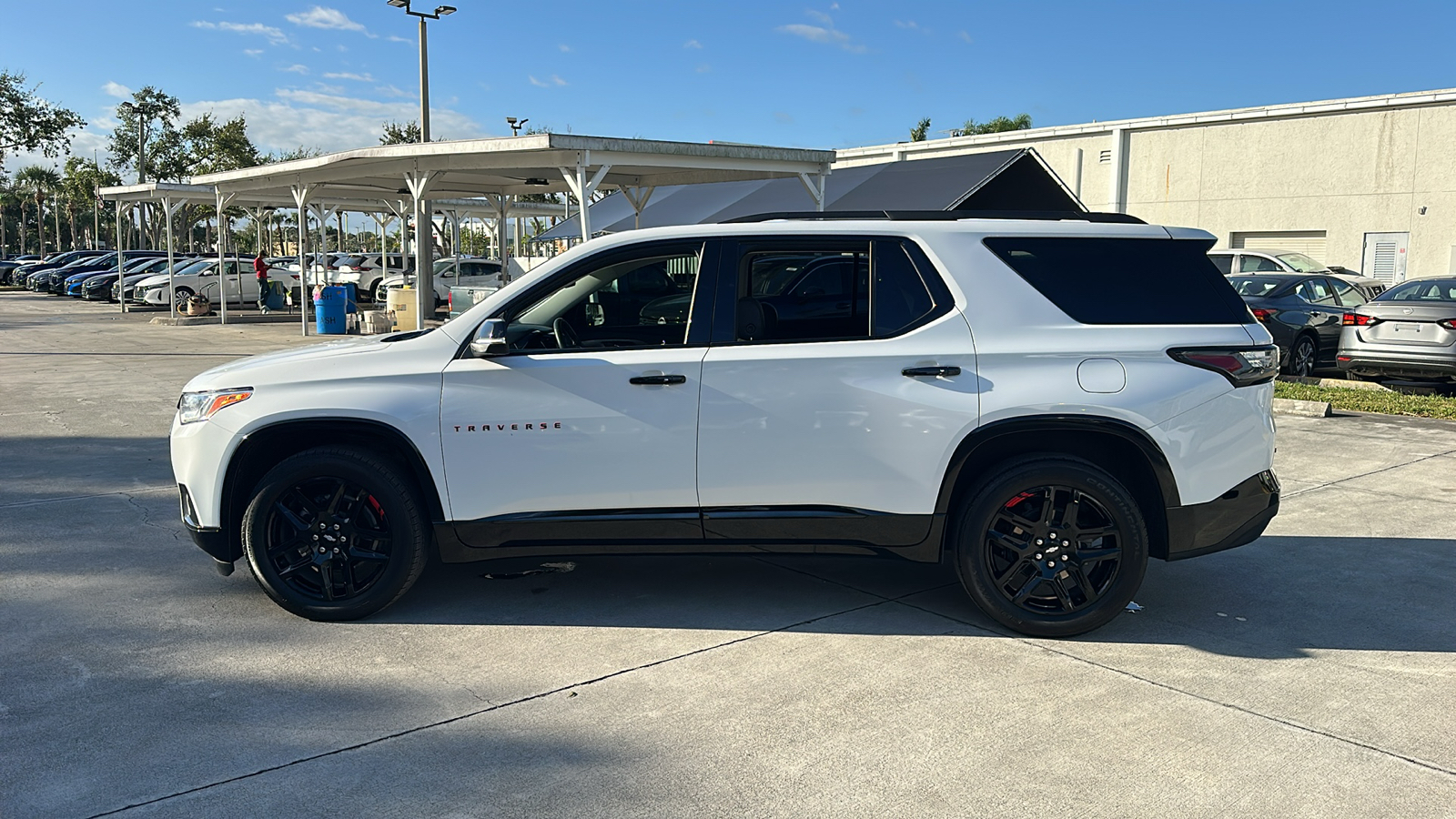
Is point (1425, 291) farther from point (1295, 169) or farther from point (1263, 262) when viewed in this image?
point (1295, 169)

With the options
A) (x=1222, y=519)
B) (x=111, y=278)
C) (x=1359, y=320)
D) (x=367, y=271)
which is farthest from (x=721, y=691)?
(x=111, y=278)

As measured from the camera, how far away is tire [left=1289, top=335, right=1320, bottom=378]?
1534 cm

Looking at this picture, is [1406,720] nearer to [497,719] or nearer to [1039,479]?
[1039,479]

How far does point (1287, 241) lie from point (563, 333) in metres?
28.4

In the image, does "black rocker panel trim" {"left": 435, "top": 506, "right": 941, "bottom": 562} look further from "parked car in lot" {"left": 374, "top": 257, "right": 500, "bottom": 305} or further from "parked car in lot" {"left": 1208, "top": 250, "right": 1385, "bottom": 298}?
"parked car in lot" {"left": 374, "top": 257, "right": 500, "bottom": 305}

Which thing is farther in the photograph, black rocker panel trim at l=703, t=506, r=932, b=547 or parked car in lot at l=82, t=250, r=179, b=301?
parked car in lot at l=82, t=250, r=179, b=301

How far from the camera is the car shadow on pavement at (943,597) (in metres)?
4.93

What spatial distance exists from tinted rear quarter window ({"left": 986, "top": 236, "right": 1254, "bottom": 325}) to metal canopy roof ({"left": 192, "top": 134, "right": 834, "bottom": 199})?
1218 centimetres

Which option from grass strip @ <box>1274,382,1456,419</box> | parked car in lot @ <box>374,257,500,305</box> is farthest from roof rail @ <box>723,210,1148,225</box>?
parked car in lot @ <box>374,257,500,305</box>

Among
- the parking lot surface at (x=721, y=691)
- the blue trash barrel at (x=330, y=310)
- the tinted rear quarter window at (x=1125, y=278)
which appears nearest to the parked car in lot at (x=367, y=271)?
the blue trash barrel at (x=330, y=310)

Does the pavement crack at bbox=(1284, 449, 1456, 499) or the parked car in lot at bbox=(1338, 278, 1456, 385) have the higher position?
the parked car in lot at bbox=(1338, 278, 1456, 385)

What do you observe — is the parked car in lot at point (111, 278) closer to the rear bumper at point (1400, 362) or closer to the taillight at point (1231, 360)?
the rear bumper at point (1400, 362)

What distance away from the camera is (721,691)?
13.8ft

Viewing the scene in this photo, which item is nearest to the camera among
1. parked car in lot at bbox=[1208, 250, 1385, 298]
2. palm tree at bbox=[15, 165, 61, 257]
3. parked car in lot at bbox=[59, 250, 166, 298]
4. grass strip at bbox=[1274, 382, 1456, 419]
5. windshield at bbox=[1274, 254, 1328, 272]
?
grass strip at bbox=[1274, 382, 1456, 419]
